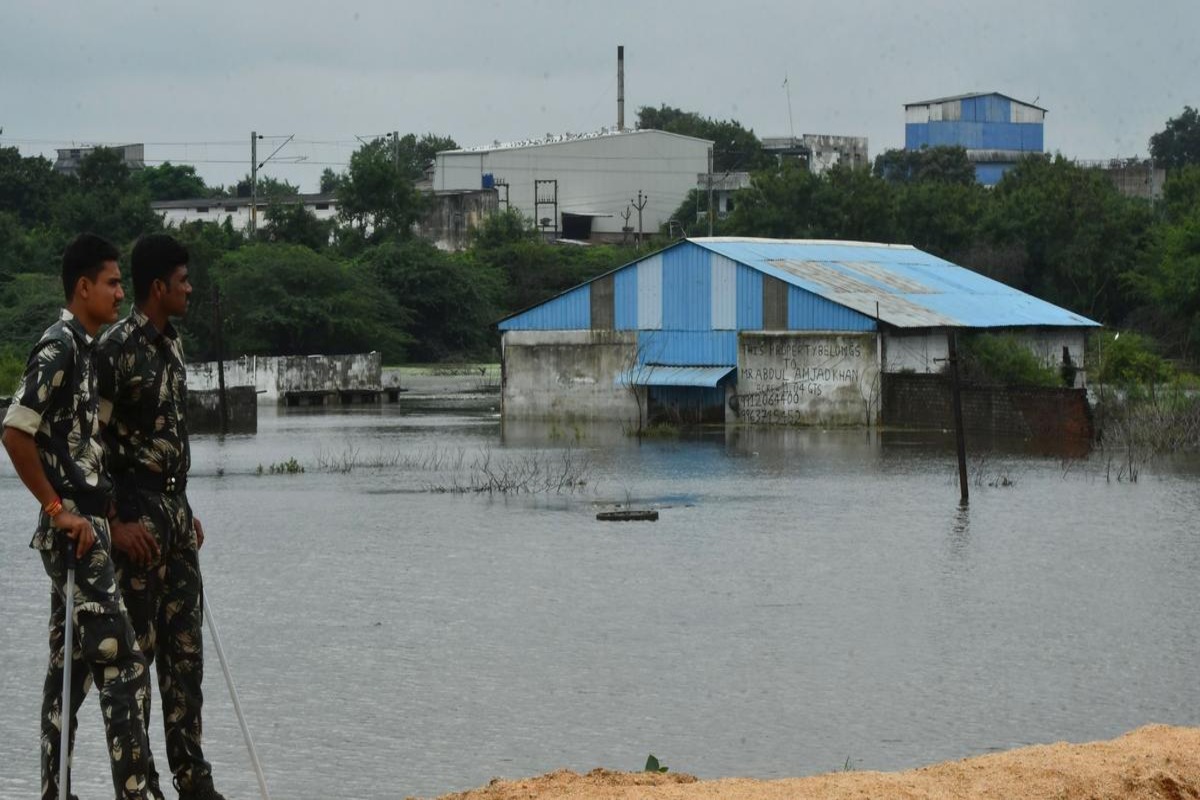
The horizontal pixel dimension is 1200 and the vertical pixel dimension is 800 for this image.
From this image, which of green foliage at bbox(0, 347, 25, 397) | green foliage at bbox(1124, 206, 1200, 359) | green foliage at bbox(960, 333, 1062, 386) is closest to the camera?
green foliage at bbox(960, 333, 1062, 386)

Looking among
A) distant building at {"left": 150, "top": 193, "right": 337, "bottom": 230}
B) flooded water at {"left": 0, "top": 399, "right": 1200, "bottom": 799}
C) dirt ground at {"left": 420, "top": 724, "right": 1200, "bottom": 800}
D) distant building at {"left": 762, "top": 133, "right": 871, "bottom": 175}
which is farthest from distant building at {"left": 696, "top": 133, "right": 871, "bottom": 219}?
dirt ground at {"left": 420, "top": 724, "right": 1200, "bottom": 800}

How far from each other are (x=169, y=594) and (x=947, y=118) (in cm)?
10913

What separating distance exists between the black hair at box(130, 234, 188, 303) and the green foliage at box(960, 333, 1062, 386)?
103ft

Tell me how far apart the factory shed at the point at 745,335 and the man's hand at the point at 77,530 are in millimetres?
31405

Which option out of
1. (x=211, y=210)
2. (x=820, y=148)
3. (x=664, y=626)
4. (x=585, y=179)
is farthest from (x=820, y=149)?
(x=664, y=626)

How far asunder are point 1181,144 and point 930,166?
35272 mm

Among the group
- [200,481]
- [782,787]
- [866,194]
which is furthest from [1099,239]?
[782,787]

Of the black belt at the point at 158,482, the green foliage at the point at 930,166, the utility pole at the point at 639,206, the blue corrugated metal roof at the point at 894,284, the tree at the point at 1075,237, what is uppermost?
the green foliage at the point at 930,166

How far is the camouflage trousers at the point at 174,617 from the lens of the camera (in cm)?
651

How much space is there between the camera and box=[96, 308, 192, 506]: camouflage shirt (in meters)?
6.49

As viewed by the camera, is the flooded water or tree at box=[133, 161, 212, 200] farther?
tree at box=[133, 161, 212, 200]

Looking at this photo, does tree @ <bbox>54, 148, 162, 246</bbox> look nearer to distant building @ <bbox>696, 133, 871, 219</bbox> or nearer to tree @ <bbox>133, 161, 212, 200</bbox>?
tree @ <bbox>133, 161, 212, 200</bbox>

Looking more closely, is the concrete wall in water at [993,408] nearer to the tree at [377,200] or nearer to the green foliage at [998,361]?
the green foliage at [998,361]

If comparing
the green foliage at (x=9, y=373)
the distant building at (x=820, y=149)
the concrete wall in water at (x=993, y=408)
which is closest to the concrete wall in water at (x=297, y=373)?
the green foliage at (x=9, y=373)
